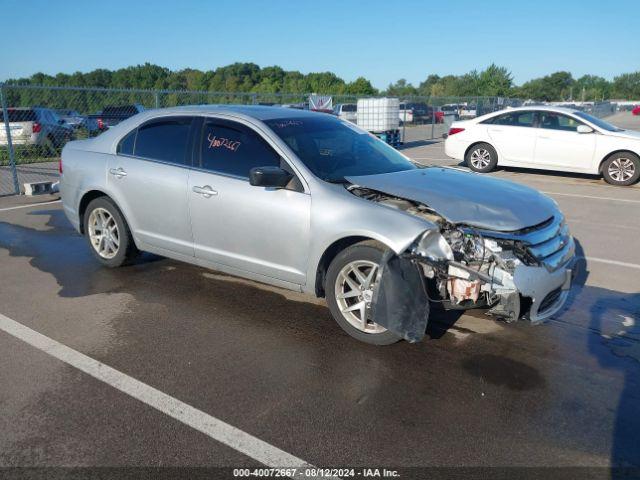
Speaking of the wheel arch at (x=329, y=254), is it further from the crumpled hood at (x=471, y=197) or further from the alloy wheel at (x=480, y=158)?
the alloy wheel at (x=480, y=158)

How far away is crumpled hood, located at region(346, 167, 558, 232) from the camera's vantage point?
12.9ft

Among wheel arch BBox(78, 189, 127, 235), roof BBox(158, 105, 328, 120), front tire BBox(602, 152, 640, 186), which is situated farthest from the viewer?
front tire BBox(602, 152, 640, 186)

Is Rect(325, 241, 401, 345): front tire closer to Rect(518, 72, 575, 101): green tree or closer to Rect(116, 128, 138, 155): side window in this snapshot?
Rect(116, 128, 138, 155): side window

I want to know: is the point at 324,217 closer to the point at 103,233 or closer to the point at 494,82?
the point at 103,233

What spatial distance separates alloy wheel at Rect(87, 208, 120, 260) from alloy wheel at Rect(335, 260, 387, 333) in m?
2.78

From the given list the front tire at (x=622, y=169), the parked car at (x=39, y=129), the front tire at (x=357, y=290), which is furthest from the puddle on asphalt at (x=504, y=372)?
the parked car at (x=39, y=129)

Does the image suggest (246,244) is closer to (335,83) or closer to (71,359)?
(71,359)

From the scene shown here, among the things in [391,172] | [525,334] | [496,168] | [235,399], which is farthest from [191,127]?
[496,168]

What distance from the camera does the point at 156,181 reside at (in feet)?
17.2

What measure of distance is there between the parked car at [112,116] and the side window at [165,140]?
6.82 m

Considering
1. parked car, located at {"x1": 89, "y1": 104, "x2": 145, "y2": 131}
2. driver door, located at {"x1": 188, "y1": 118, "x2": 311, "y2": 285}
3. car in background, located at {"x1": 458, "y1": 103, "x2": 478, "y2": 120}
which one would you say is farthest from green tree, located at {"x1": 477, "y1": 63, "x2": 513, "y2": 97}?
driver door, located at {"x1": 188, "y1": 118, "x2": 311, "y2": 285}

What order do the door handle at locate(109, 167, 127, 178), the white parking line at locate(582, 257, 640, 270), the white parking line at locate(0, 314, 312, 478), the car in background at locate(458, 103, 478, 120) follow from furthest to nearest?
the car in background at locate(458, 103, 478, 120), the white parking line at locate(582, 257, 640, 270), the door handle at locate(109, 167, 127, 178), the white parking line at locate(0, 314, 312, 478)

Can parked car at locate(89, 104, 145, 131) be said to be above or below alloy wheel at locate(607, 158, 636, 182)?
above

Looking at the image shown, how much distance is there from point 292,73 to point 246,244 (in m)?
105
